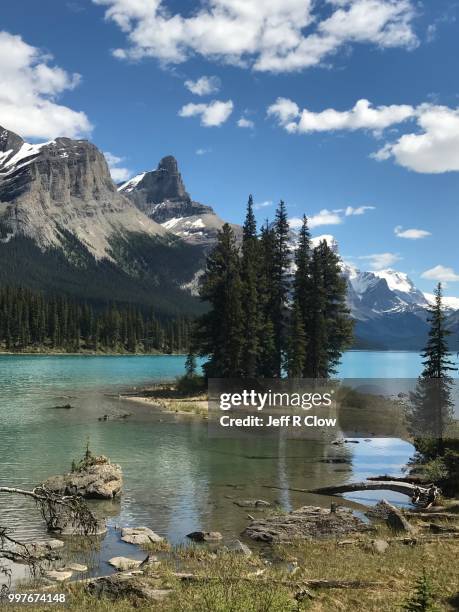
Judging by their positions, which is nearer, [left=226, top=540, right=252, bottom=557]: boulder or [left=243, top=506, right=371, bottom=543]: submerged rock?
[left=226, top=540, right=252, bottom=557]: boulder

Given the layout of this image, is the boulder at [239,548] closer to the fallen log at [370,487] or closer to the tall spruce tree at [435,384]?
the fallen log at [370,487]

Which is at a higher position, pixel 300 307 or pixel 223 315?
pixel 300 307

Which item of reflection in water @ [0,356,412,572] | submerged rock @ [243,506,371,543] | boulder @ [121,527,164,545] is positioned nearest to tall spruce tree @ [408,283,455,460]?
reflection in water @ [0,356,412,572]

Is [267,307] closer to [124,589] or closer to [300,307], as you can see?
[300,307]

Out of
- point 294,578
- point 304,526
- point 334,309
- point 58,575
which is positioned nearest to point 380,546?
point 304,526

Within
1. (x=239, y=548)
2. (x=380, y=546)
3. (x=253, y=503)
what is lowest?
(x=253, y=503)

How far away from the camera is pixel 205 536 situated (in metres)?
21.7

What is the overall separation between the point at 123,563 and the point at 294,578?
19.6 ft

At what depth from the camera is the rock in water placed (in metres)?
27.2

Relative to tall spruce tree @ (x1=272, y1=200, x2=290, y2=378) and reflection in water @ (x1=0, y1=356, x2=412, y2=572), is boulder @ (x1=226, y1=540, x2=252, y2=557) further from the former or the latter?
tall spruce tree @ (x1=272, y1=200, x2=290, y2=378)

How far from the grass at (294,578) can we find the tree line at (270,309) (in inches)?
A: 1948

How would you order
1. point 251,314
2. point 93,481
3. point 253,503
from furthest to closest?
A: point 251,314
point 93,481
point 253,503

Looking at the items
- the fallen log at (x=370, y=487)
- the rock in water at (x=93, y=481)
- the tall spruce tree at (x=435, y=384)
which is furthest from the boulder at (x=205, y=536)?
the tall spruce tree at (x=435, y=384)

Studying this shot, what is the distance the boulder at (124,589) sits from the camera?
1444cm
